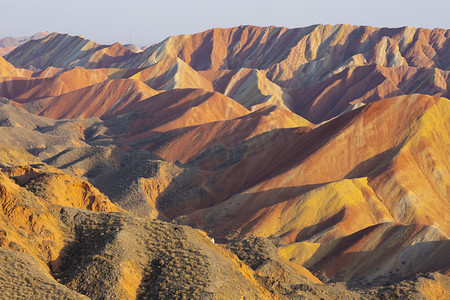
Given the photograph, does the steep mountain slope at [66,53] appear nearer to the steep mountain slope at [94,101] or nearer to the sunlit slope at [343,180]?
the steep mountain slope at [94,101]

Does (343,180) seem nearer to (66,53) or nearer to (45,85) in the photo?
(45,85)

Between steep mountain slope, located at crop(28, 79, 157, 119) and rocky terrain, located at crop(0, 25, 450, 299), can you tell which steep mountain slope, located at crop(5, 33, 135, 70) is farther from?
steep mountain slope, located at crop(28, 79, 157, 119)

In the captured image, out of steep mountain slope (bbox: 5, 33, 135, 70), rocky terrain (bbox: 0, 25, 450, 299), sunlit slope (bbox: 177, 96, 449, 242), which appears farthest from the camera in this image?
steep mountain slope (bbox: 5, 33, 135, 70)

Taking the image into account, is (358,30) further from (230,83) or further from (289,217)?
(289,217)

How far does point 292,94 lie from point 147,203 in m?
79.3

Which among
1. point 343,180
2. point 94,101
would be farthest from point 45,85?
point 343,180

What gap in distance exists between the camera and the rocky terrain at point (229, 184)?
22.1 meters

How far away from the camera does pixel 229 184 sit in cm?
6234

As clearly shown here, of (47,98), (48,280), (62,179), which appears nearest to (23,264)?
(48,280)

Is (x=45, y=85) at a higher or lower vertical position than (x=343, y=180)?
lower

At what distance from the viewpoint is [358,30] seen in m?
156

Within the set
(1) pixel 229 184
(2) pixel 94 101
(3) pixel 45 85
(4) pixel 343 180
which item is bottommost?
(3) pixel 45 85

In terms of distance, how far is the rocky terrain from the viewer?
22.1 meters

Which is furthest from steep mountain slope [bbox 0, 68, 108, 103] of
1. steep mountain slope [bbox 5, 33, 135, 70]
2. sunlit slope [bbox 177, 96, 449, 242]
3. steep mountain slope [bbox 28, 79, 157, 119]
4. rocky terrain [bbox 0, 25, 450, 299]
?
sunlit slope [bbox 177, 96, 449, 242]
